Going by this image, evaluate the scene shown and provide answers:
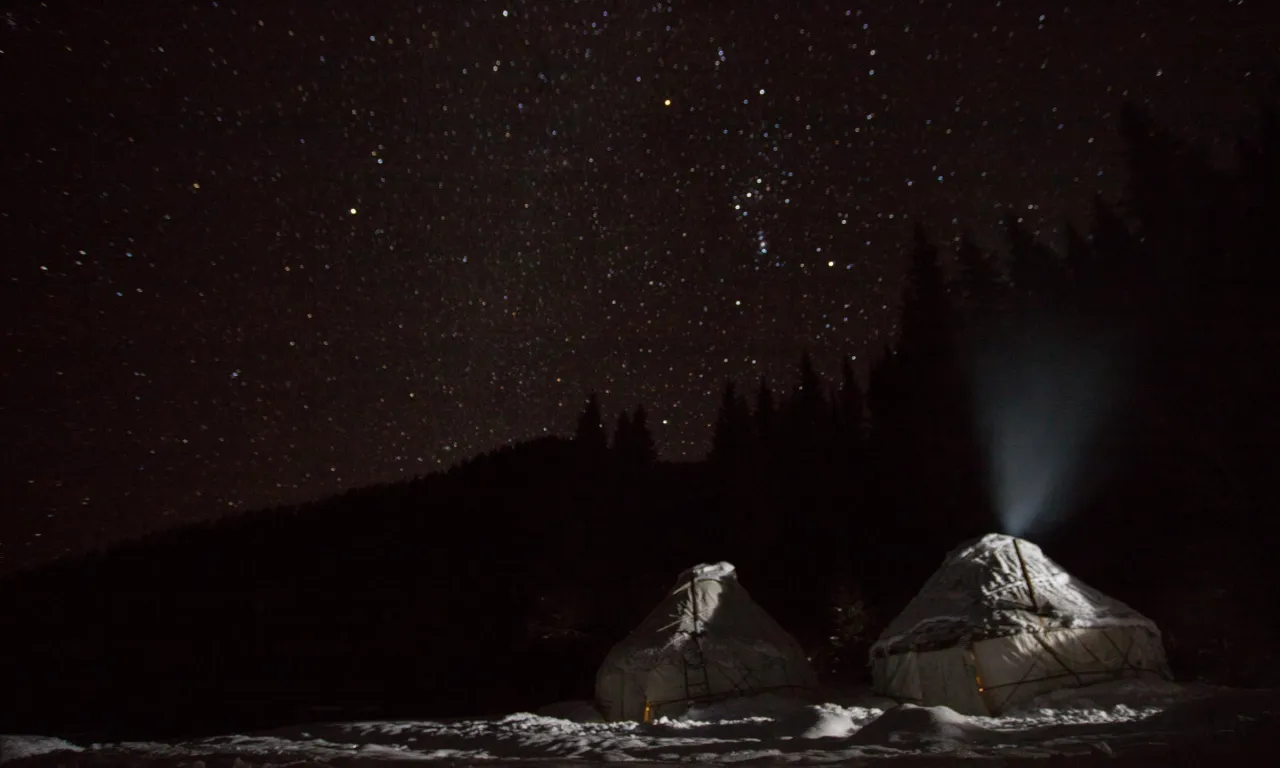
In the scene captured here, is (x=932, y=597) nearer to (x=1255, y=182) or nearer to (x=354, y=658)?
(x=1255, y=182)

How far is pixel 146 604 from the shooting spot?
67062 millimetres

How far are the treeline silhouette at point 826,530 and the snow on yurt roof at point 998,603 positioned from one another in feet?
25.1

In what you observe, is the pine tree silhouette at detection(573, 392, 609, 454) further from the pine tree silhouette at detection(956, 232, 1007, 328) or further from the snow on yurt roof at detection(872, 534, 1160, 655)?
the snow on yurt roof at detection(872, 534, 1160, 655)

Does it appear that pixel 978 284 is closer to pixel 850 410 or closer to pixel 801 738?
pixel 850 410

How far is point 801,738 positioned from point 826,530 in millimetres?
29362

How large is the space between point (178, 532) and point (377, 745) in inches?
Answer: 3302

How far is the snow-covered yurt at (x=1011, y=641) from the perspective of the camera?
12.9 metres

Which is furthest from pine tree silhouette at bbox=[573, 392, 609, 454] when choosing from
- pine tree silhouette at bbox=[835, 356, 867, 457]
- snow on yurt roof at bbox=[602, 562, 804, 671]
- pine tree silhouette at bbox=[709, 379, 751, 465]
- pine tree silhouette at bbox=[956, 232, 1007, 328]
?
snow on yurt roof at bbox=[602, 562, 804, 671]

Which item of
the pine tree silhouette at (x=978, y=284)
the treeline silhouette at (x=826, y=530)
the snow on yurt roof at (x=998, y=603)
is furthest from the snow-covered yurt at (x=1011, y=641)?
the pine tree silhouette at (x=978, y=284)

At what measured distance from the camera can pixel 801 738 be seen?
10.3 m

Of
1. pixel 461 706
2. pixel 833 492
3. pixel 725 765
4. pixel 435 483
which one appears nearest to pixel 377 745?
pixel 725 765

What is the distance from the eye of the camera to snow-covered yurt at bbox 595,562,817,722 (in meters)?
15.1

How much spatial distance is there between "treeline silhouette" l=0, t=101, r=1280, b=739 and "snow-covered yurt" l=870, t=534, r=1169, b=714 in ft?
24.7

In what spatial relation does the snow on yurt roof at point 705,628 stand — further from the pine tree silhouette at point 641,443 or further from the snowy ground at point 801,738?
the pine tree silhouette at point 641,443
